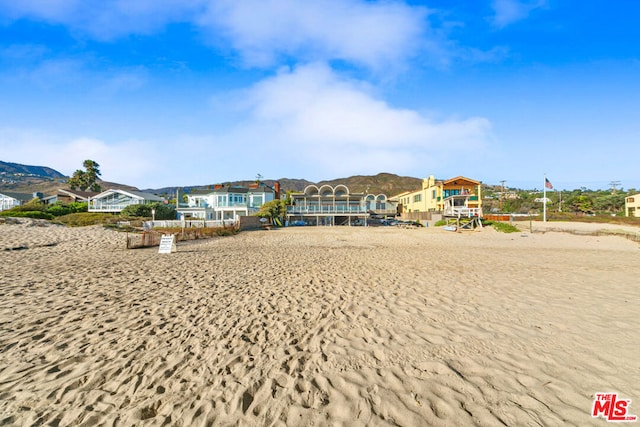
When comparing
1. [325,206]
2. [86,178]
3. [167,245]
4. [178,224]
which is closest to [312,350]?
[167,245]

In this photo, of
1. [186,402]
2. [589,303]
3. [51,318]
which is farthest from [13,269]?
[589,303]

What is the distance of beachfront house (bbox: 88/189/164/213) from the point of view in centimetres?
3988

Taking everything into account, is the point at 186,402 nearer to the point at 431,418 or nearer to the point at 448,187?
the point at 431,418

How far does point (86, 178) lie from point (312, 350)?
7075 cm

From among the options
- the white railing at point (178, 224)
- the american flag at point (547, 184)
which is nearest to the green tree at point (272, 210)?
the white railing at point (178, 224)

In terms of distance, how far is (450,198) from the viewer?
3666 centimetres

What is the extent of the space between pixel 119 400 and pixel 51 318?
3.64 meters

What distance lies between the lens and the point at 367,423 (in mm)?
2785

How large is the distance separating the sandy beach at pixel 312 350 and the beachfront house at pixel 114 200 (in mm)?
36779

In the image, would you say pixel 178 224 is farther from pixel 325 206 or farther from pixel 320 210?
pixel 325 206

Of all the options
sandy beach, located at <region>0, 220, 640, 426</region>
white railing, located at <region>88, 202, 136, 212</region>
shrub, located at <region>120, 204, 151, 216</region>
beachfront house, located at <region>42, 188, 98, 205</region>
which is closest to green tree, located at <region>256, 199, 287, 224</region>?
shrub, located at <region>120, 204, 151, 216</region>

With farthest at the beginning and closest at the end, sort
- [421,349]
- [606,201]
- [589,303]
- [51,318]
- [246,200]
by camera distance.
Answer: [606,201]
[246,200]
[589,303]
[51,318]
[421,349]

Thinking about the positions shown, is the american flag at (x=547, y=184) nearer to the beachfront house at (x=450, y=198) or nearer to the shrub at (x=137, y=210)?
the beachfront house at (x=450, y=198)

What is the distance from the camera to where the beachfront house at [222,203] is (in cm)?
4066
